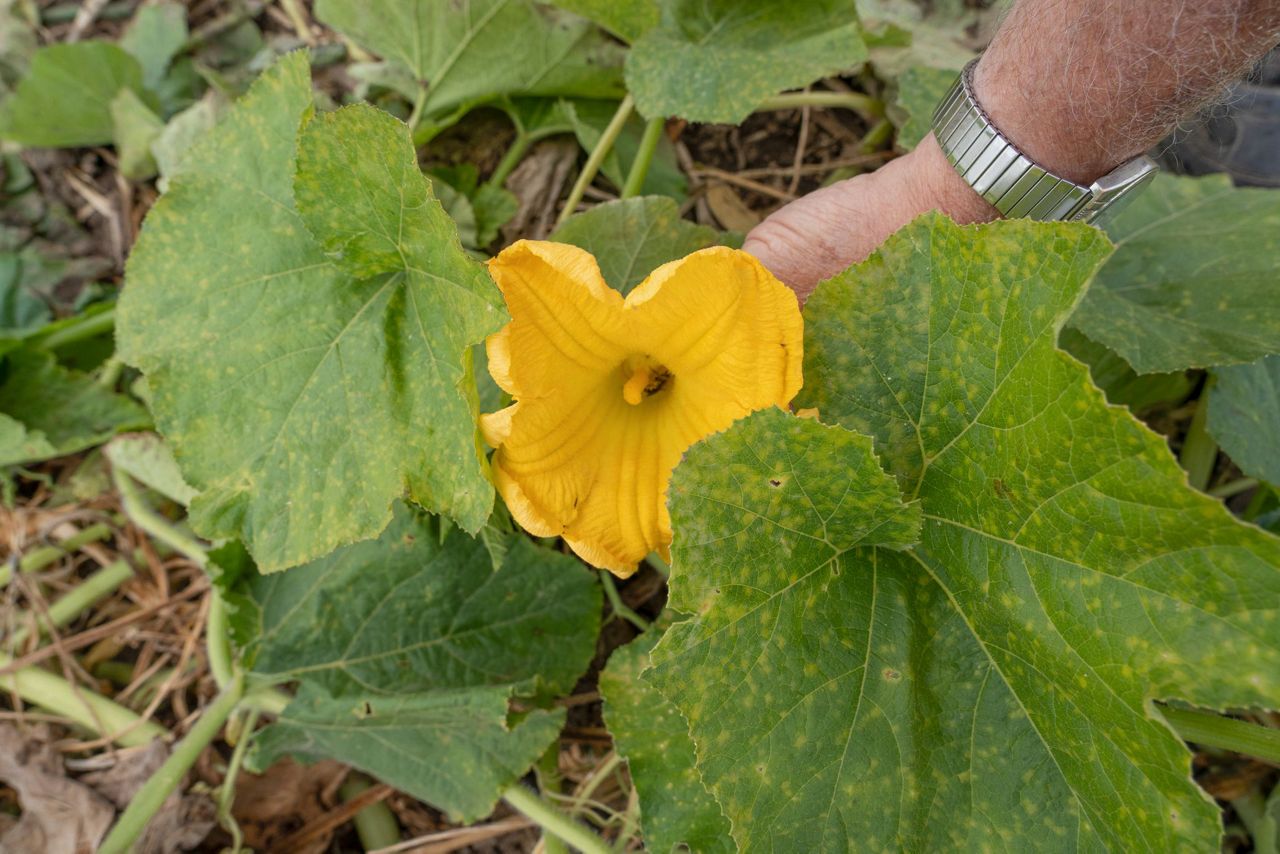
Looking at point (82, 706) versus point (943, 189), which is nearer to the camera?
point (943, 189)

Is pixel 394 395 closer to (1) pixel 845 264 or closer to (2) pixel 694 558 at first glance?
(2) pixel 694 558

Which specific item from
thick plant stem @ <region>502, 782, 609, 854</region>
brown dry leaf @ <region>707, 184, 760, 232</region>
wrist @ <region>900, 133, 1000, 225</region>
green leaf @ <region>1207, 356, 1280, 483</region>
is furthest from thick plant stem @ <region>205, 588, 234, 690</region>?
green leaf @ <region>1207, 356, 1280, 483</region>

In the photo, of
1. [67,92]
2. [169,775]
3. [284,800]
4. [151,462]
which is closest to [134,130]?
[67,92]

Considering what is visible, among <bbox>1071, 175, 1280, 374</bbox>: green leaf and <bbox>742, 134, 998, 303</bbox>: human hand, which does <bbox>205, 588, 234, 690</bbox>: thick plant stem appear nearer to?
<bbox>742, 134, 998, 303</bbox>: human hand

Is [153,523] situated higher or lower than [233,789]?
higher

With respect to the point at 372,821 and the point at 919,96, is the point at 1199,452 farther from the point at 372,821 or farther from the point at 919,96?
the point at 372,821

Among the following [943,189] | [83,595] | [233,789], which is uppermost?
[943,189]

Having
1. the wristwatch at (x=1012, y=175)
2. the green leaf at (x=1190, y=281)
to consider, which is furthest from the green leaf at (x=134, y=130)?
the green leaf at (x=1190, y=281)

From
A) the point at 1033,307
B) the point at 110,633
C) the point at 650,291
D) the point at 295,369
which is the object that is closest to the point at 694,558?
the point at 650,291
